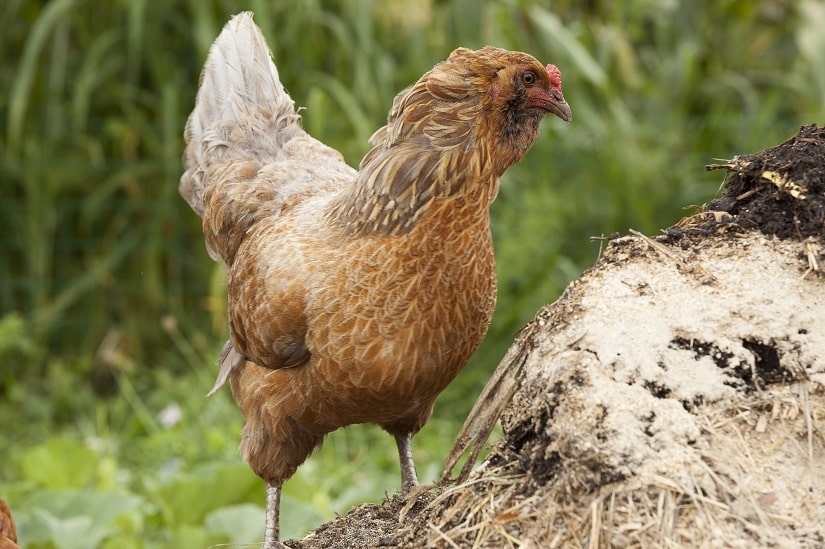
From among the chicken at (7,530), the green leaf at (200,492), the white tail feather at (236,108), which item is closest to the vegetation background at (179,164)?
the green leaf at (200,492)

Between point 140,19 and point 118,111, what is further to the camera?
point 118,111

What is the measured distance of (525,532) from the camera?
2.30 meters

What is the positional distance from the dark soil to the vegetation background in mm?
3176

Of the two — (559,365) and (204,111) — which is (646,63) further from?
(559,365)

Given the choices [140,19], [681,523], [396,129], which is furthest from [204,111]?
[681,523]

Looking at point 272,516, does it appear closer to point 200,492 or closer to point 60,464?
point 200,492

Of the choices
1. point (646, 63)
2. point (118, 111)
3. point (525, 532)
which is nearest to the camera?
point (525, 532)

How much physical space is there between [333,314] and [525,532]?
3.59ft

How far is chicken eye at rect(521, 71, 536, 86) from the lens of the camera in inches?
120

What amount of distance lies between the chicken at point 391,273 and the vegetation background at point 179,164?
2.45 metres

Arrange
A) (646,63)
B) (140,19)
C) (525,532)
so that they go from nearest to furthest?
1. (525,532)
2. (140,19)
3. (646,63)

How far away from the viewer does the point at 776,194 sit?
2.63 m

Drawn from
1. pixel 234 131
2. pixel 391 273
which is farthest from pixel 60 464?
pixel 391 273

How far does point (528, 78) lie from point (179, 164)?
4.01 metres
